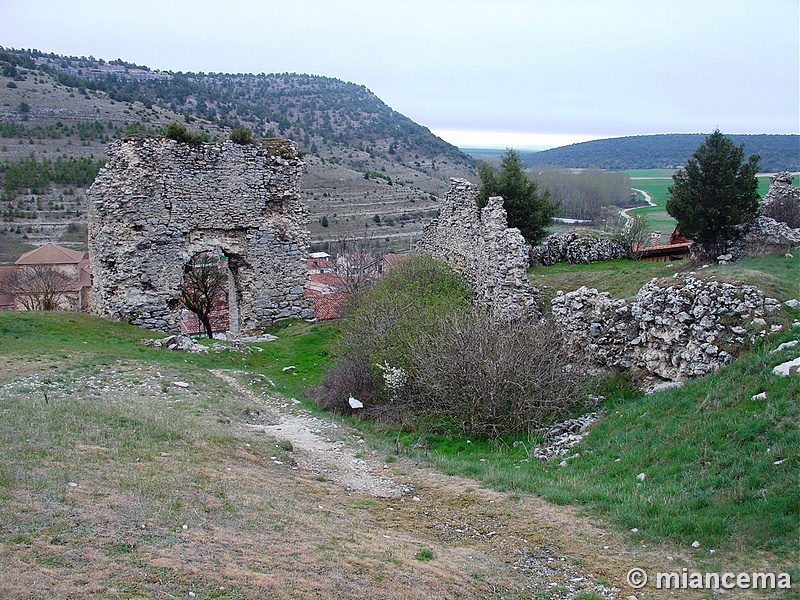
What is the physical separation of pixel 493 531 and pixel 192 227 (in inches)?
563

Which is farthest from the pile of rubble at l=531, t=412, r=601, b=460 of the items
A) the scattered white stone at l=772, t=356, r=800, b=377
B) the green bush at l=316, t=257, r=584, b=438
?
the scattered white stone at l=772, t=356, r=800, b=377

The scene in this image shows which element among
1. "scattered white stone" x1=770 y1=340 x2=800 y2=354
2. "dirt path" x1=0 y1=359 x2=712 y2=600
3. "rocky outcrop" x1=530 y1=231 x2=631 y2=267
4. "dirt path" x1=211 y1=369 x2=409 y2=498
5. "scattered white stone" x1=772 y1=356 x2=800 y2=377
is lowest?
"dirt path" x1=211 y1=369 x2=409 y2=498

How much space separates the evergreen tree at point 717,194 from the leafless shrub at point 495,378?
6.90m

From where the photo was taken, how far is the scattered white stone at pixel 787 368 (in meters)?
7.66

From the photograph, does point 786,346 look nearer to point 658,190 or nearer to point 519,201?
point 519,201

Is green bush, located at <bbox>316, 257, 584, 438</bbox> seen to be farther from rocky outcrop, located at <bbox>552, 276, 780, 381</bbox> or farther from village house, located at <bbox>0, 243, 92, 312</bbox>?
village house, located at <bbox>0, 243, 92, 312</bbox>

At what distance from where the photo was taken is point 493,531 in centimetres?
690

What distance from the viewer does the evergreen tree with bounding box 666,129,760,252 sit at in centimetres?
1622

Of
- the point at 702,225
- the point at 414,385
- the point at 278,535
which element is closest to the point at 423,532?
the point at 278,535

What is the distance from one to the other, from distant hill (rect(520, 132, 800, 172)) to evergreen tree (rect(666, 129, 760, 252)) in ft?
156

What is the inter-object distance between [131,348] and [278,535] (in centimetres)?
1119

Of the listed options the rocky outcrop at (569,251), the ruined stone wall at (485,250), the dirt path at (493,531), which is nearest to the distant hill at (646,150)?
the rocky outcrop at (569,251)

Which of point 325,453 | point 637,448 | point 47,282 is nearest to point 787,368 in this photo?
point 637,448

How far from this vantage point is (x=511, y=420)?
1069 centimetres
